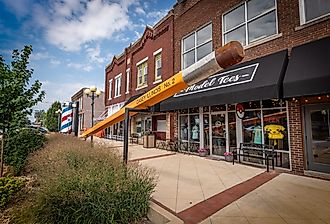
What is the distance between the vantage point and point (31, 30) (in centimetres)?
583

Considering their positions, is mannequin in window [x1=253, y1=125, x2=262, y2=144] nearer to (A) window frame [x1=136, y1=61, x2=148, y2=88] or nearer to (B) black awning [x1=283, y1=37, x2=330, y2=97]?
(B) black awning [x1=283, y1=37, x2=330, y2=97]

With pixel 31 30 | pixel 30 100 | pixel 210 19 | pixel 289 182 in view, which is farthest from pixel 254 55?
pixel 30 100

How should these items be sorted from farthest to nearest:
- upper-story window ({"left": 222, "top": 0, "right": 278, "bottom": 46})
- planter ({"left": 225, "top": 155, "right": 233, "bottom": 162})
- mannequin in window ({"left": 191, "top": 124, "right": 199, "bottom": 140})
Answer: mannequin in window ({"left": 191, "top": 124, "right": 199, "bottom": 140}) < planter ({"left": 225, "top": 155, "right": 233, "bottom": 162}) < upper-story window ({"left": 222, "top": 0, "right": 278, "bottom": 46})

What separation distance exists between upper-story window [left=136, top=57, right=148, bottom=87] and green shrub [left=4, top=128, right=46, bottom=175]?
11296 millimetres

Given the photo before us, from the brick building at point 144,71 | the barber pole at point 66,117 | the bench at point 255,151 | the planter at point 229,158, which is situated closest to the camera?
the bench at point 255,151

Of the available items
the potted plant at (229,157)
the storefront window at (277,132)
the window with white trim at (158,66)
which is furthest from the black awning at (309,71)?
the window with white trim at (158,66)

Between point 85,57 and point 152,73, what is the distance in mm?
6441

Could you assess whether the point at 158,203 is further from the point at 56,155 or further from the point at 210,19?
the point at 210,19

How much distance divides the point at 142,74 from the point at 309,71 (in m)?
14.8

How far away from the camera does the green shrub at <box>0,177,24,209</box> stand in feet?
15.9

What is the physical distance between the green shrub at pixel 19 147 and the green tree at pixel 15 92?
1.69ft

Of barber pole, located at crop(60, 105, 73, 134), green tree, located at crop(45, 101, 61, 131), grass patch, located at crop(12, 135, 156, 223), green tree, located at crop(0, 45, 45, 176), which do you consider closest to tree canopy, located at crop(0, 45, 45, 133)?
green tree, located at crop(0, 45, 45, 176)

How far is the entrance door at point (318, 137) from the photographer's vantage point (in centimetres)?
684

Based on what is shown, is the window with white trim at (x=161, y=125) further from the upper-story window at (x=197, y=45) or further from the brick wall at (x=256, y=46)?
the upper-story window at (x=197, y=45)
